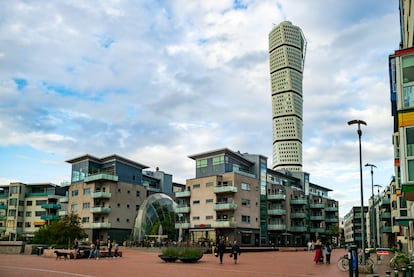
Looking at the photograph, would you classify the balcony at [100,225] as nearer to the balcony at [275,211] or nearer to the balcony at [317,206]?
the balcony at [275,211]

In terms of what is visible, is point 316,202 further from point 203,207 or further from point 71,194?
point 71,194

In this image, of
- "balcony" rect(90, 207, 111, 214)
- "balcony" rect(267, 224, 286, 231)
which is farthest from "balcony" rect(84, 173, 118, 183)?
"balcony" rect(267, 224, 286, 231)

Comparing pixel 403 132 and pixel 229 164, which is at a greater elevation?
pixel 229 164

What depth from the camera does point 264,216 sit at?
3425 inches

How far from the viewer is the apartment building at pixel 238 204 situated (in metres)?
77.3

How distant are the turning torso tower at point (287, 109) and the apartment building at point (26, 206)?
96.1m

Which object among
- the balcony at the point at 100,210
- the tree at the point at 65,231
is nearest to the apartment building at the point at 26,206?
the balcony at the point at 100,210

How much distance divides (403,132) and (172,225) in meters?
69.6

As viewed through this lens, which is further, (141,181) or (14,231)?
(14,231)

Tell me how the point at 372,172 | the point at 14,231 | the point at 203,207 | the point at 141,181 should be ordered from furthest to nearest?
1. the point at 14,231
2. the point at 141,181
3. the point at 203,207
4. the point at 372,172

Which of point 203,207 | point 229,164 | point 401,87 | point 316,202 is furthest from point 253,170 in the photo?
point 401,87

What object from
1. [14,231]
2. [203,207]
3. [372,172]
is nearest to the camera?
[372,172]

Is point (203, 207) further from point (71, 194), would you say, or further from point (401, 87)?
point (401, 87)

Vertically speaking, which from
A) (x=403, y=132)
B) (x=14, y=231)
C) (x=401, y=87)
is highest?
(x=401, y=87)
